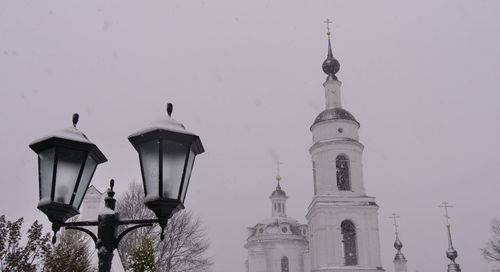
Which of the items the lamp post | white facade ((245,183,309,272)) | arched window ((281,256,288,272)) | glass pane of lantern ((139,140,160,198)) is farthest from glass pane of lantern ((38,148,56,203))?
arched window ((281,256,288,272))

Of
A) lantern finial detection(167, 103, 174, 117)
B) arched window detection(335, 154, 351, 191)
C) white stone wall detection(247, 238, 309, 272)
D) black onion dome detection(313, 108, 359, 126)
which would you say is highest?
black onion dome detection(313, 108, 359, 126)

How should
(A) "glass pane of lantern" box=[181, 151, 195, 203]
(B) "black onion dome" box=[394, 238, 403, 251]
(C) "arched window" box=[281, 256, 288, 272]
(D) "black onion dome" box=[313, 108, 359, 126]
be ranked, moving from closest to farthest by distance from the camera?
(A) "glass pane of lantern" box=[181, 151, 195, 203] < (D) "black onion dome" box=[313, 108, 359, 126] < (C) "arched window" box=[281, 256, 288, 272] < (B) "black onion dome" box=[394, 238, 403, 251]

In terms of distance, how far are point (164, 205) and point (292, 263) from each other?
5546cm

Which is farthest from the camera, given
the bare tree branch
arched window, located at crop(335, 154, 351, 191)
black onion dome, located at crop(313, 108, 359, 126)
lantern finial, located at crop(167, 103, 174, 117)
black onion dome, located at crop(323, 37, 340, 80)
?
black onion dome, located at crop(323, 37, 340, 80)

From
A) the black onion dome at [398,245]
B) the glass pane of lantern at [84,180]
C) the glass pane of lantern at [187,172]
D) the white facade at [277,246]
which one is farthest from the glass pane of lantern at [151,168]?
the black onion dome at [398,245]

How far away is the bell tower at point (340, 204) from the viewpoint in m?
34.9

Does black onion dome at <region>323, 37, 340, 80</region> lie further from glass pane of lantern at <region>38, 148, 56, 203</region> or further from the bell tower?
glass pane of lantern at <region>38, 148, 56, 203</region>

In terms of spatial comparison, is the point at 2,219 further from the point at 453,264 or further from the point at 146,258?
the point at 453,264

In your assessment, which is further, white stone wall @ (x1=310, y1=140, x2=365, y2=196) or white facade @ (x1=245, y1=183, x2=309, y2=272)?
white facade @ (x1=245, y1=183, x2=309, y2=272)

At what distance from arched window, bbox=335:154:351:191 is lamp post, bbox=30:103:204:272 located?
33.4 m

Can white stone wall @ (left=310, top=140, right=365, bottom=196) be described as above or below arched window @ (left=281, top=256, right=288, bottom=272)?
above

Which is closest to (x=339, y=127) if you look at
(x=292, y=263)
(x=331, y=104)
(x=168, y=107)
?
(x=331, y=104)

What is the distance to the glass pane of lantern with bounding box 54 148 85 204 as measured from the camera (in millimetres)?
4305

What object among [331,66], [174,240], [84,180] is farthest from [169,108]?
[331,66]
